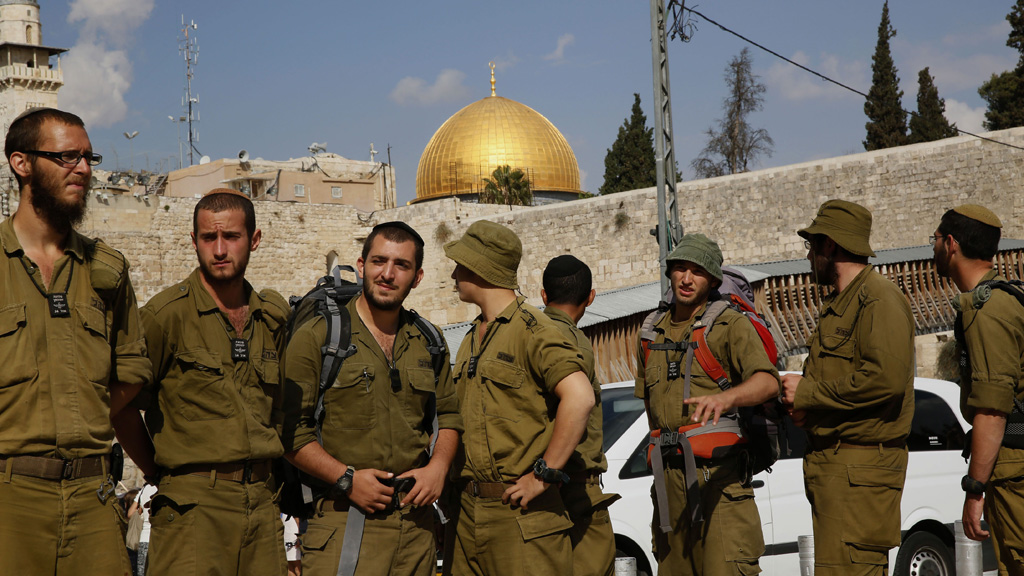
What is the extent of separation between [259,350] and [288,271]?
84.6 feet

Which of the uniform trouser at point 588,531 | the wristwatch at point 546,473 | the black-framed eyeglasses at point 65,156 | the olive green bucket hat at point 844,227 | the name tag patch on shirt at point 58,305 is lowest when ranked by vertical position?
the uniform trouser at point 588,531

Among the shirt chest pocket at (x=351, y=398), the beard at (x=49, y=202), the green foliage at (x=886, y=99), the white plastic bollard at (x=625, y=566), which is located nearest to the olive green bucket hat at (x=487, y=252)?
the shirt chest pocket at (x=351, y=398)

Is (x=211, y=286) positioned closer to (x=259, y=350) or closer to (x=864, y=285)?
(x=259, y=350)

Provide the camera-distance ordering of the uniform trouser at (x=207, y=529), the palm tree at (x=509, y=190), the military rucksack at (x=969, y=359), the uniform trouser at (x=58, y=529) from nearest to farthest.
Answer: the uniform trouser at (x=58, y=529)
the uniform trouser at (x=207, y=529)
the military rucksack at (x=969, y=359)
the palm tree at (x=509, y=190)

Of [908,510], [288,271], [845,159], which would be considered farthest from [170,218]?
[908,510]

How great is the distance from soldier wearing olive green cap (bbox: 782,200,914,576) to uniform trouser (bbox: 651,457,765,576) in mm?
256

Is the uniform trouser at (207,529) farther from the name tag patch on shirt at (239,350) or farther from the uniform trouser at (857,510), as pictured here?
the uniform trouser at (857,510)

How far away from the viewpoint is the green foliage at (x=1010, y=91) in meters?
26.7

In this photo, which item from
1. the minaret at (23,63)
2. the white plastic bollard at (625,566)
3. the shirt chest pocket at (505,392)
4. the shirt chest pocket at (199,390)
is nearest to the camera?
the shirt chest pocket at (199,390)

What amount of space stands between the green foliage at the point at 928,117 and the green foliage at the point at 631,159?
8.94m

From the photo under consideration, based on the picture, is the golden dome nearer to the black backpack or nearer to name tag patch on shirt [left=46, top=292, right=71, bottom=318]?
the black backpack

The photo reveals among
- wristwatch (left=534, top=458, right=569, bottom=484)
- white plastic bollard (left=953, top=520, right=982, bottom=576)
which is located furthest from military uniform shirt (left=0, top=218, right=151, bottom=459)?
white plastic bollard (left=953, top=520, right=982, bottom=576)

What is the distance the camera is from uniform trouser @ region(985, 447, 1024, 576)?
3348 millimetres

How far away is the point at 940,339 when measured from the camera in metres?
18.0
